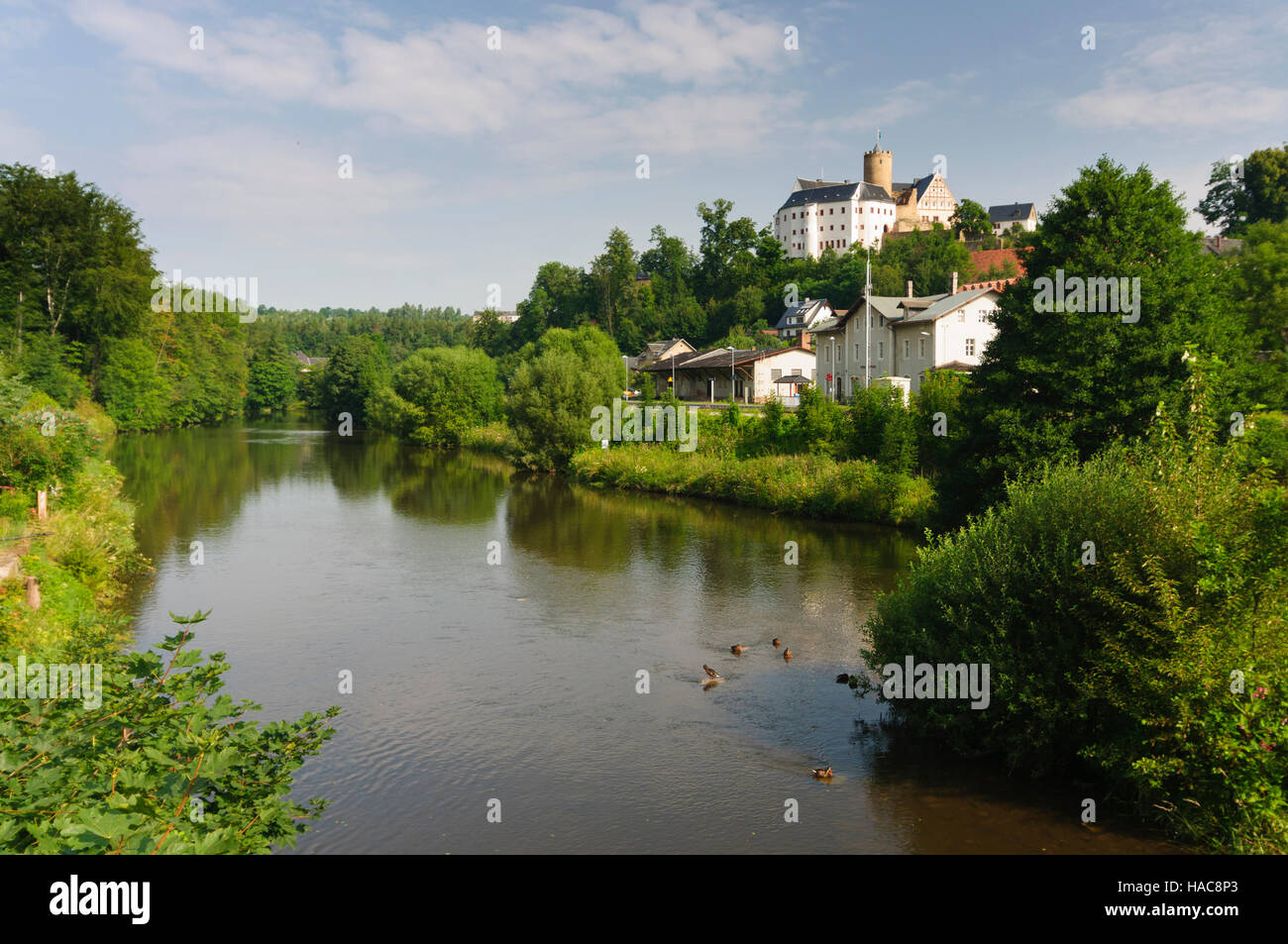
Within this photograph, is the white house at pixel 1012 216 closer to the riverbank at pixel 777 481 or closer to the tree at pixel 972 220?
the tree at pixel 972 220

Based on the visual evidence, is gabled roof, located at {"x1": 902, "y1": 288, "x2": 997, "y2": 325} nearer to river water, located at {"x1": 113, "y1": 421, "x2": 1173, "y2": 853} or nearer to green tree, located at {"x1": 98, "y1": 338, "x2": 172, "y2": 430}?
river water, located at {"x1": 113, "y1": 421, "x2": 1173, "y2": 853}

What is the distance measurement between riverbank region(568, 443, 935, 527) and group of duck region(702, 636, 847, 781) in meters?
11.5

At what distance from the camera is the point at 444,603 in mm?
23938

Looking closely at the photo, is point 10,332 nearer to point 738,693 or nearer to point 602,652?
point 602,652

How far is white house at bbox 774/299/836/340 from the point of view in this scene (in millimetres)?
96250

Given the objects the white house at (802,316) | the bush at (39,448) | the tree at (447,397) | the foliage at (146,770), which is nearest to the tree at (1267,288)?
the bush at (39,448)

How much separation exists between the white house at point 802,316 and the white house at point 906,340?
32999mm

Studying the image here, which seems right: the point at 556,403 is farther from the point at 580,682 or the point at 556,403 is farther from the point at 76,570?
the point at 580,682

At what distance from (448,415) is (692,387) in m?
20.4

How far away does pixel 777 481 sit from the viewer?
40.0 meters

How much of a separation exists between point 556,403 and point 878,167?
105 m

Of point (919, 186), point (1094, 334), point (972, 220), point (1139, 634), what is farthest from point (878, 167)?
point (1139, 634)

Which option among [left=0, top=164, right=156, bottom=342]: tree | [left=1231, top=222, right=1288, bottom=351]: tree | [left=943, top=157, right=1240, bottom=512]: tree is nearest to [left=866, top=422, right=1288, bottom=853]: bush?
[left=943, top=157, right=1240, bottom=512]: tree

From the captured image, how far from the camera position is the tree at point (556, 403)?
54.5 meters
